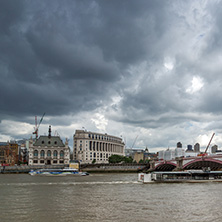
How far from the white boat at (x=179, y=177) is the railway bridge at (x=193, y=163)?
48.9 feet

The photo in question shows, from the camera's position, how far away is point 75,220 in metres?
31.8

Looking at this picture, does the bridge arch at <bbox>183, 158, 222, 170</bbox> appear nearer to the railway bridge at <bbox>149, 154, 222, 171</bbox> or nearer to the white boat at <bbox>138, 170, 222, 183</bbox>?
the railway bridge at <bbox>149, 154, 222, 171</bbox>

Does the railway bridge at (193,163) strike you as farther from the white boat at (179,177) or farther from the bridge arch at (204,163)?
the white boat at (179,177)

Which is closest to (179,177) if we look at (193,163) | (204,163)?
(204,163)

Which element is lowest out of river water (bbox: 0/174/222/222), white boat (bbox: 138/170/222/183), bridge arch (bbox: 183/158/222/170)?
river water (bbox: 0/174/222/222)

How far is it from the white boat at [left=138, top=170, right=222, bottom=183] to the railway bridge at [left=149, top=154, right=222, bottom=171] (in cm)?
1489

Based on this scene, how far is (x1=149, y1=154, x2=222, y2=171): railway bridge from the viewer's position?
102m

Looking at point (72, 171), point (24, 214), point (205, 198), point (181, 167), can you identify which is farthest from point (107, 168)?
point (24, 214)

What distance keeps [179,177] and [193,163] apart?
36.2 meters

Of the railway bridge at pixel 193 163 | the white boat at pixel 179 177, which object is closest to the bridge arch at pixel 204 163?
the railway bridge at pixel 193 163

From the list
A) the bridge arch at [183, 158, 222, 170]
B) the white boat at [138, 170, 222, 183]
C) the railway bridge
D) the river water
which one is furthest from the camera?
the bridge arch at [183, 158, 222, 170]

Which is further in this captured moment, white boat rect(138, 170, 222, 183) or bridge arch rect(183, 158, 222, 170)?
bridge arch rect(183, 158, 222, 170)

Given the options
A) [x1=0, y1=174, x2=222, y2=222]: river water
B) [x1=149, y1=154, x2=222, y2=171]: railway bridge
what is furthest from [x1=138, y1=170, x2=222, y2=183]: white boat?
[x1=0, y1=174, x2=222, y2=222]: river water

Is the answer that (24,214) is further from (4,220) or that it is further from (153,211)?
(153,211)
